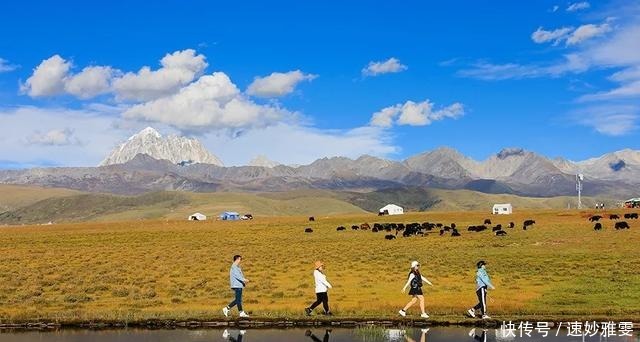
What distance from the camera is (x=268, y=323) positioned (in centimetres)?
2367

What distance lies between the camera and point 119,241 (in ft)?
264

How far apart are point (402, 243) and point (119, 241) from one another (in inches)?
1348

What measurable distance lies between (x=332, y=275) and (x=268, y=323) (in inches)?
723

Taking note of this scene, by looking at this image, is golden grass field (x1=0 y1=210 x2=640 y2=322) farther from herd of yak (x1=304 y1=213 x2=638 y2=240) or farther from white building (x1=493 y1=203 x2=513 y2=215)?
white building (x1=493 y1=203 x2=513 y2=215)

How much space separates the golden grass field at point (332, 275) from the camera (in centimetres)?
2731

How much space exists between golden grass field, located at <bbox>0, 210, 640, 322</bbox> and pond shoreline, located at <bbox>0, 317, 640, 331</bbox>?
58 cm

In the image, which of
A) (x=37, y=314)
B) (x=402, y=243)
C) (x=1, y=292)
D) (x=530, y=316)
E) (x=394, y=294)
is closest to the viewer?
(x=530, y=316)

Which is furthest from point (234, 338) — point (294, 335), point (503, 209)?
point (503, 209)

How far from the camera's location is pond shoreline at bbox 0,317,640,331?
23391mm

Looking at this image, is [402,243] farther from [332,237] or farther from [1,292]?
[1,292]

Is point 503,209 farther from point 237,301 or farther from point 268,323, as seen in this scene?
point 268,323

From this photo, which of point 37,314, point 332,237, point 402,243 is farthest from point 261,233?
point 37,314

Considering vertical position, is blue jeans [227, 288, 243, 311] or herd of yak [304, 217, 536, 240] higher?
herd of yak [304, 217, 536, 240]

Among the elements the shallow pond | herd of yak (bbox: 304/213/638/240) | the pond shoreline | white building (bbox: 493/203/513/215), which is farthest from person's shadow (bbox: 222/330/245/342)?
white building (bbox: 493/203/513/215)
